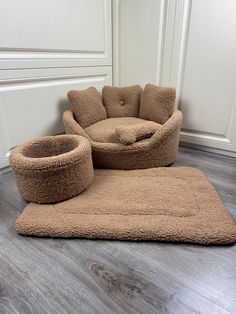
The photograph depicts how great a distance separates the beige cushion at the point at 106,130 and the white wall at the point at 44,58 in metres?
0.34

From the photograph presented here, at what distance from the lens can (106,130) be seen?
1.41 meters

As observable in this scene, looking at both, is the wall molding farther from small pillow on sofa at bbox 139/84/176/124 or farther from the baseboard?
the baseboard

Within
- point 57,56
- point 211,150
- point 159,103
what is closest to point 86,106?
point 57,56

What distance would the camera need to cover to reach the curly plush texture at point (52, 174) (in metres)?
0.96

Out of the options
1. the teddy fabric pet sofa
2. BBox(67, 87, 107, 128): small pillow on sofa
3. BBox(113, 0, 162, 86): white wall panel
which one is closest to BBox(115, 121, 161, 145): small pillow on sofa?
the teddy fabric pet sofa

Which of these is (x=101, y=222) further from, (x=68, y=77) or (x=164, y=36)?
(x=164, y=36)

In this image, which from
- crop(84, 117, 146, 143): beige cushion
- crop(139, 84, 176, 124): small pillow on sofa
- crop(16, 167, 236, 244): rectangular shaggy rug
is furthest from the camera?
crop(139, 84, 176, 124): small pillow on sofa

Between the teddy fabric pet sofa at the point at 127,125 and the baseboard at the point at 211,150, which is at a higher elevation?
the teddy fabric pet sofa at the point at 127,125

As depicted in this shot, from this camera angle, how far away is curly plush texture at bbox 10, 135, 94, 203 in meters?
0.96

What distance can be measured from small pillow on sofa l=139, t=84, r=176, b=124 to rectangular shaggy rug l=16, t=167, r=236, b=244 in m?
0.49

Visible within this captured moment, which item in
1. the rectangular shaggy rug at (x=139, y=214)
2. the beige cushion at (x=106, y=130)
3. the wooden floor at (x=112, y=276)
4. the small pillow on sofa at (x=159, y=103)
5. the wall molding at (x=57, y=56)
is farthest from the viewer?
the small pillow on sofa at (x=159, y=103)

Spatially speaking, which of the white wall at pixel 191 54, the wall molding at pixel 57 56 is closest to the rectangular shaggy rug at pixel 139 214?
the white wall at pixel 191 54

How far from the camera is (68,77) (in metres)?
1.61

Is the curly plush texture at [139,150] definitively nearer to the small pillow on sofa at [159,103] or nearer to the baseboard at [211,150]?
the small pillow on sofa at [159,103]
